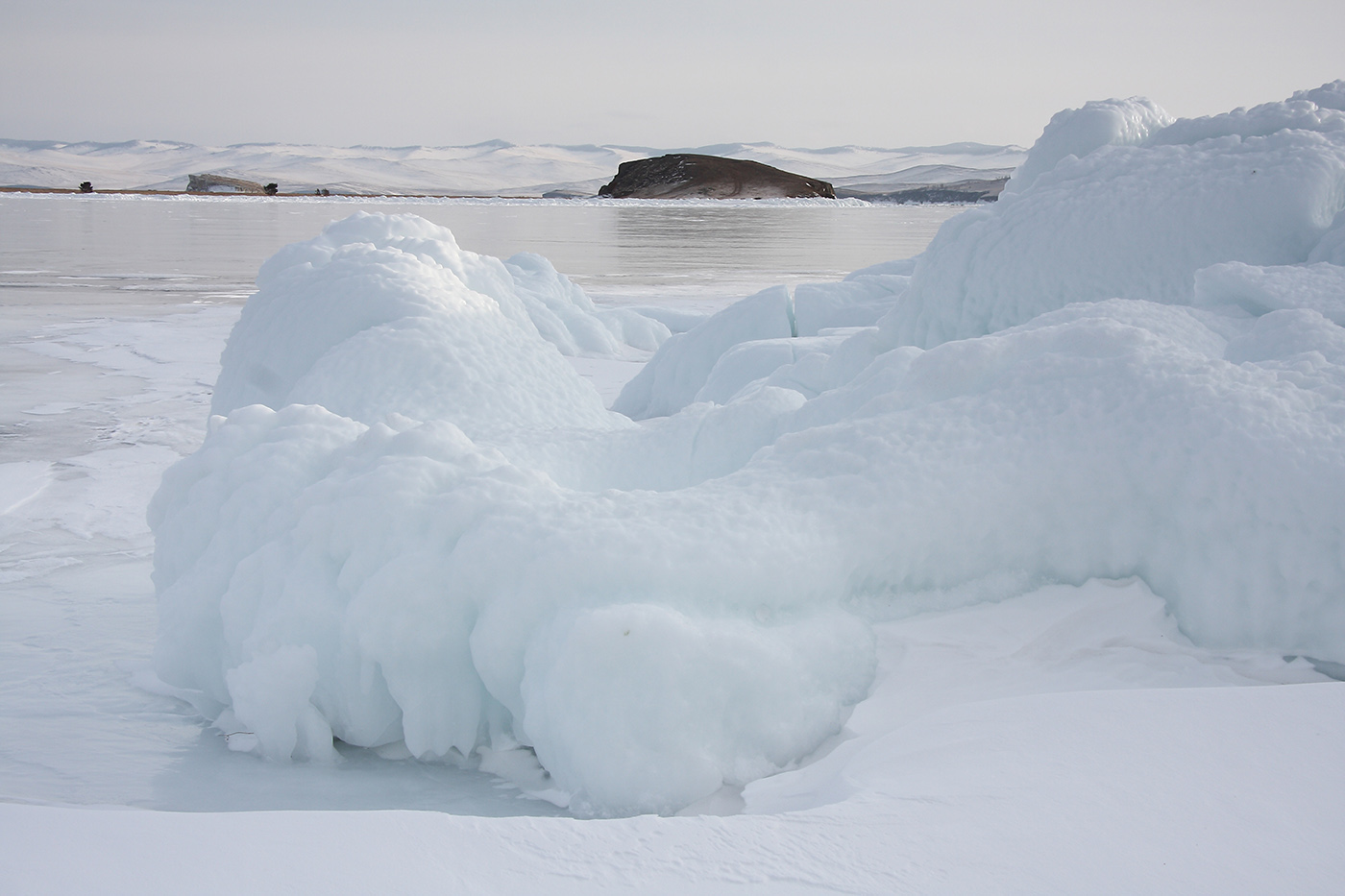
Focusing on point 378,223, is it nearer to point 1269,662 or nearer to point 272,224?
point 1269,662

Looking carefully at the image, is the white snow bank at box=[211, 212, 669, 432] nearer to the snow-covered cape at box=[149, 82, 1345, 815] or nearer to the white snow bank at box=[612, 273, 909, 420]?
the snow-covered cape at box=[149, 82, 1345, 815]

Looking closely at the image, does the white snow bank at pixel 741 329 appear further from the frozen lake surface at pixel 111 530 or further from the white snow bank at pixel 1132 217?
the white snow bank at pixel 1132 217

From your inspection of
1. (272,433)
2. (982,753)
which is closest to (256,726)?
(272,433)

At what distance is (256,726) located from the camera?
2.04m

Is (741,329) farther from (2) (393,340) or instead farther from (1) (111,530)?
(1) (111,530)

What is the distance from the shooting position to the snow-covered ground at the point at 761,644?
4.48 ft

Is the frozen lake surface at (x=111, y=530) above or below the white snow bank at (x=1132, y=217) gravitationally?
below

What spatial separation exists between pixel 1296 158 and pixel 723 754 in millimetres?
3272

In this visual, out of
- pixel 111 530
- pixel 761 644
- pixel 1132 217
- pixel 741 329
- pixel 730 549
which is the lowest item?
pixel 111 530

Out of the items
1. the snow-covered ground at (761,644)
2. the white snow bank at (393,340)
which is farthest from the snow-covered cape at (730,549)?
the white snow bank at (393,340)

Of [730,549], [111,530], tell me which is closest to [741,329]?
[111,530]

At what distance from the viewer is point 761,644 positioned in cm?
191

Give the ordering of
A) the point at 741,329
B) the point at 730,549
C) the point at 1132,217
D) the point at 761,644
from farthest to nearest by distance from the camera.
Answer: the point at 741,329 → the point at 1132,217 → the point at 730,549 → the point at 761,644

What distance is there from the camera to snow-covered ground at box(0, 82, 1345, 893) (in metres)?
1.37
